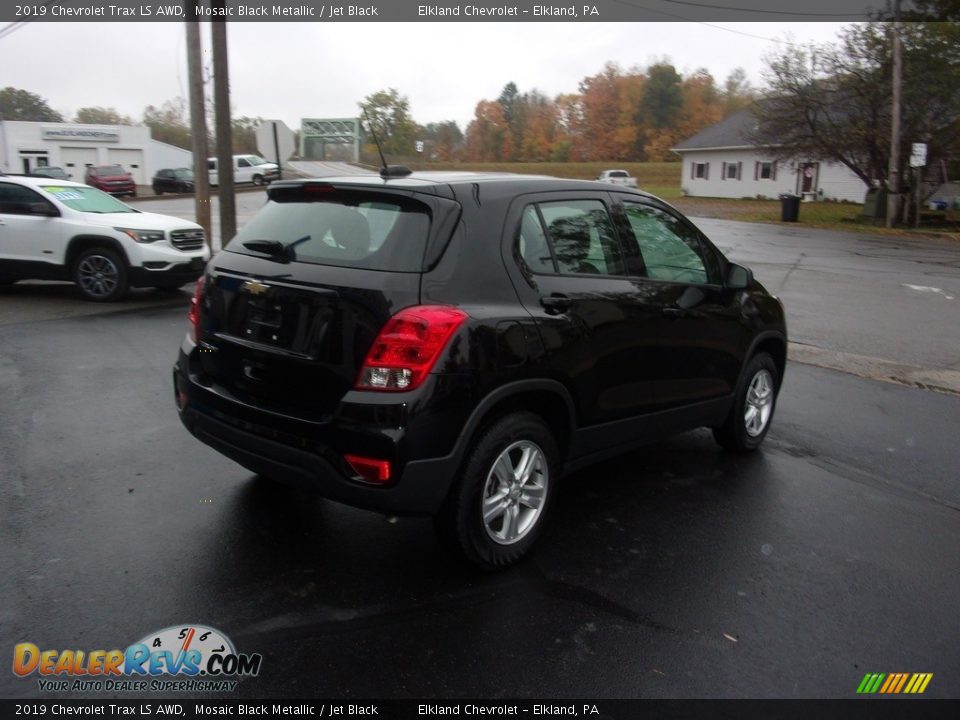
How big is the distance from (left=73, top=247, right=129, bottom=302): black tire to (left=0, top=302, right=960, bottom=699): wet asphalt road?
5502 mm

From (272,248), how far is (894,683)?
10.7 feet

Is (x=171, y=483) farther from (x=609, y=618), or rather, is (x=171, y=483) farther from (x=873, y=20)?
(x=873, y=20)

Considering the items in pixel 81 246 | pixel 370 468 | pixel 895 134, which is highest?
pixel 895 134

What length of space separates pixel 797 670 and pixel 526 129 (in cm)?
8985

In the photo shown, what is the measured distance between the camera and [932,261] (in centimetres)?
1888

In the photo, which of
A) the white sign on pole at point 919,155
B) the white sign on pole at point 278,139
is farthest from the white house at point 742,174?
the white sign on pole at point 278,139

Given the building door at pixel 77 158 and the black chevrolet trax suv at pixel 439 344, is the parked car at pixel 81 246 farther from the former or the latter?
the building door at pixel 77 158

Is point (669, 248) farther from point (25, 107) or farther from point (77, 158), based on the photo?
point (25, 107)

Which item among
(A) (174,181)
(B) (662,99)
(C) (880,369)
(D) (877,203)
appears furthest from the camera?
(B) (662,99)

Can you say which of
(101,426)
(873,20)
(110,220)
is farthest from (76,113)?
(101,426)

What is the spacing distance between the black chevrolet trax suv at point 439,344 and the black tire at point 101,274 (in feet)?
24.5

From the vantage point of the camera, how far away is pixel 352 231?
370 centimetres

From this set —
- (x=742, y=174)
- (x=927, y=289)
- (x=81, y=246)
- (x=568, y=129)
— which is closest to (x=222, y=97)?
(x=81, y=246)

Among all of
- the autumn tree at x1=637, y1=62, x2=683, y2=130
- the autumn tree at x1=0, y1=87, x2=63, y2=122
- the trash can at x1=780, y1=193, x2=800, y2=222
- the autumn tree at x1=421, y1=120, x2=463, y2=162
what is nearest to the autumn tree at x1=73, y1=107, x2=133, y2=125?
the autumn tree at x1=0, y1=87, x2=63, y2=122
